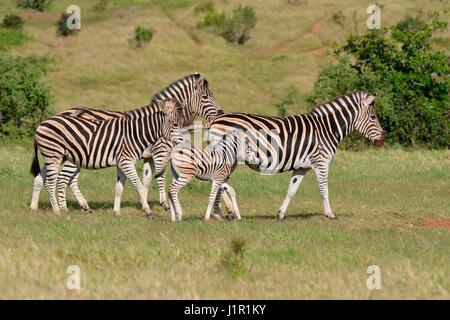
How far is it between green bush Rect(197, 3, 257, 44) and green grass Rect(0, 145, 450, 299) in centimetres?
3941

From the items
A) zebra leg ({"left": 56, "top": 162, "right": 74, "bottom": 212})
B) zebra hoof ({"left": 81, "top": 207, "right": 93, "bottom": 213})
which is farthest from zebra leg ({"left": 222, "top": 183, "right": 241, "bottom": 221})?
zebra leg ({"left": 56, "top": 162, "right": 74, "bottom": 212})

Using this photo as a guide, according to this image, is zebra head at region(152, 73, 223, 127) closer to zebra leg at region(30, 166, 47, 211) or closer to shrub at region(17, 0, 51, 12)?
zebra leg at region(30, 166, 47, 211)

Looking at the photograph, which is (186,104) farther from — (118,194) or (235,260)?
(235,260)

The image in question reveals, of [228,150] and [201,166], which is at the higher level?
[228,150]

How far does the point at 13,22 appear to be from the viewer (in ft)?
177

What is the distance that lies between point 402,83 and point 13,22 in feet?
99.9

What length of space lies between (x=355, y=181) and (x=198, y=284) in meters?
12.0

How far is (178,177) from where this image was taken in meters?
13.1

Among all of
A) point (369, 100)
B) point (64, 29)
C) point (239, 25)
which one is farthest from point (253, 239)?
point (239, 25)

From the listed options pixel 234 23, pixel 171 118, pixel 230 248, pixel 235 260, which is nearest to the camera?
pixel 235 260

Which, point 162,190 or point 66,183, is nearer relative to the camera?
point 66,183

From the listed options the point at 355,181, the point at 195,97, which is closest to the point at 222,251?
the point at 195,97

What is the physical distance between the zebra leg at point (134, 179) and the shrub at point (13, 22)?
4165 cm

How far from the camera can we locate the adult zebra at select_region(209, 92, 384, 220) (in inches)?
549
